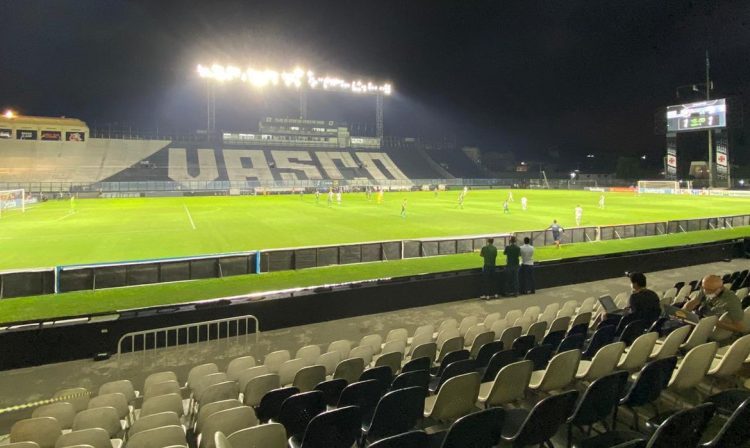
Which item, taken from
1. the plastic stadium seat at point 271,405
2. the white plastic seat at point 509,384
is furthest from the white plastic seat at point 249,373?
the white plastic seat at point 509,384

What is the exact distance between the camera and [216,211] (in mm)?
40969

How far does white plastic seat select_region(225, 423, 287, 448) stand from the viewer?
11.3ft

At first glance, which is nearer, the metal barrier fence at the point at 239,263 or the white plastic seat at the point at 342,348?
the white plastic seat at the point at 342,348

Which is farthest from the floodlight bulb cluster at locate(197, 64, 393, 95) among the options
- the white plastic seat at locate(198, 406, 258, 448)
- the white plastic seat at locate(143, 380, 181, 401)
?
the white plastic seat at locate(198, 406, 258, 448)

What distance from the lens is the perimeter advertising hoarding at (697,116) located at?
223 feet

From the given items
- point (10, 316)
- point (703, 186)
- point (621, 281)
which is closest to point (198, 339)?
point (10, 316)

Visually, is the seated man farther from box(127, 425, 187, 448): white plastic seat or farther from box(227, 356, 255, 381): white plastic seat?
box(127, 425, 187, 448): white plastic seat

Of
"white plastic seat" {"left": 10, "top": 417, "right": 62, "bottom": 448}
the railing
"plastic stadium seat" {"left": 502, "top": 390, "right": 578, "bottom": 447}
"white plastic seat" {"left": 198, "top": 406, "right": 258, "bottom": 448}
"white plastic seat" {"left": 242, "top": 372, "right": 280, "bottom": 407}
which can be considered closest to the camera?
"plastic stadium seat" {"left": 502, "top": 390, "right": 578, "bottom": 447}

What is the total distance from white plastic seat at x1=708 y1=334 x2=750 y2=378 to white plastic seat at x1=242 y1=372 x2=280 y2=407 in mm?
5293

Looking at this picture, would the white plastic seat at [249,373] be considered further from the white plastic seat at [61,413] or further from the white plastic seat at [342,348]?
the white plastic seat at [61,413]

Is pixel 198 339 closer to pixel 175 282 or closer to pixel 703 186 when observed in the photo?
pixel 175 282

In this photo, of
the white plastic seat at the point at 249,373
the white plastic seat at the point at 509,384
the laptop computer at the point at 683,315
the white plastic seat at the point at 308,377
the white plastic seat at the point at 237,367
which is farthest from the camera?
the laptop computer at the point at 683,315

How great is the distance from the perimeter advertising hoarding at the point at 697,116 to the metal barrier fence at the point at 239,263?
59207mm

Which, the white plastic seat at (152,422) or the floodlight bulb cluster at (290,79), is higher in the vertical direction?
the floodlight bulb cluster at (290,79)
